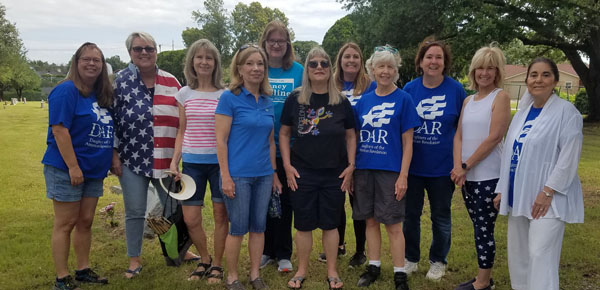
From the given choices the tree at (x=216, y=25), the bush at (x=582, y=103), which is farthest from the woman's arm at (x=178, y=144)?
the tree at (x=216, y=25)

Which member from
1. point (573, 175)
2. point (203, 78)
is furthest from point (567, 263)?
point (203, 78)

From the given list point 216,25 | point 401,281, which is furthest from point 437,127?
point 216,25

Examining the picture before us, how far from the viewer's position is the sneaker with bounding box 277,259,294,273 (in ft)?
13.9

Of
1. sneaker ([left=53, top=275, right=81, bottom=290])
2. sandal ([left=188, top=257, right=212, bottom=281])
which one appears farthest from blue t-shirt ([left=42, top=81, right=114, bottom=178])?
sandal ([left=188, top=257, right=212, bottom=281])

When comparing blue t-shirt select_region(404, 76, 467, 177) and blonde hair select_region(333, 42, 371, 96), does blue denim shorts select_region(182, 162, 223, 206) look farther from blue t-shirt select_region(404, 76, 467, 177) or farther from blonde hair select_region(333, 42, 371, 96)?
blue t-shirt select_region(404, 76, 467, 177)

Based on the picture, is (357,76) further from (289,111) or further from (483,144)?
Result: (483,144)

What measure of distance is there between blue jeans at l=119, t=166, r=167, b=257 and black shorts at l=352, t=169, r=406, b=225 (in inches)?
75.1

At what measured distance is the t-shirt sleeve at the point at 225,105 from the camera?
3469mm

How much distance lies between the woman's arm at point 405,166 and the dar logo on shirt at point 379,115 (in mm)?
214

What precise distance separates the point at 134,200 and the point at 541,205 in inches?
136

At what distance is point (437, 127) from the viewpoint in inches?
144

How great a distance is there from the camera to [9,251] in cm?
477

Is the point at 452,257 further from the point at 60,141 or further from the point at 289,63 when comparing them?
the point at 60,141

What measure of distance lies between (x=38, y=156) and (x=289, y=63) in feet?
37.3
